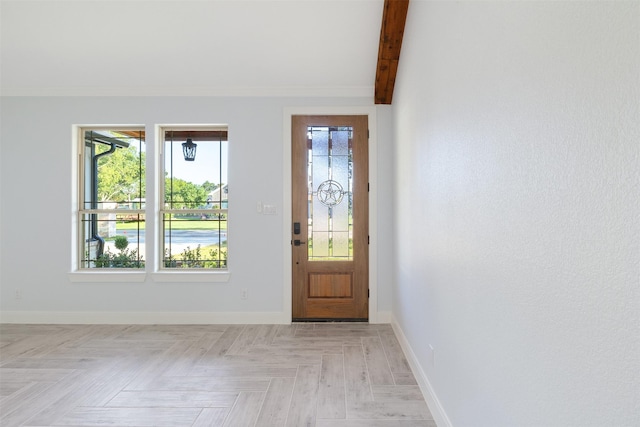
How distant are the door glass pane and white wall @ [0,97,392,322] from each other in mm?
334

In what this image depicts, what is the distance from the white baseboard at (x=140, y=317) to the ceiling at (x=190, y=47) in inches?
98.6

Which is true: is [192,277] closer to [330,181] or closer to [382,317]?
[330,181]

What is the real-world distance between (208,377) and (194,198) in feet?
7.03

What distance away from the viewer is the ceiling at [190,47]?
3.14 meters

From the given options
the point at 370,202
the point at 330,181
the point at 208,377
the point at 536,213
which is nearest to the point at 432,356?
the point at 536,213

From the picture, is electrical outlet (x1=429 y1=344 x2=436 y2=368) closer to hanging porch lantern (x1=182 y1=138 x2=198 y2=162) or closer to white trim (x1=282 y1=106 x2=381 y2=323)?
white trim (x1=282 y1=106 x2=381 y2=323)

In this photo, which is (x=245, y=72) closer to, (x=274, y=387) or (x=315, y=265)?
(x=315, y=265)

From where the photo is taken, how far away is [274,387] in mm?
2551

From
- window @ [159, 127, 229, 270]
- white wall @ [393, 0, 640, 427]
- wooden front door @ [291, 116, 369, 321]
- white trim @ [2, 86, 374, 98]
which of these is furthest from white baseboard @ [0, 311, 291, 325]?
white trim @ [2, 86, 374, 98]

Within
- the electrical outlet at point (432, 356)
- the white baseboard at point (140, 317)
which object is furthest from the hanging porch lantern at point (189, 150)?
the electrical outlet at point (432, 356)

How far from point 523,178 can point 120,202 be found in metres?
4.32

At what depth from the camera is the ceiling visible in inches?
124

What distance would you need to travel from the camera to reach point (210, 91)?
4.00m

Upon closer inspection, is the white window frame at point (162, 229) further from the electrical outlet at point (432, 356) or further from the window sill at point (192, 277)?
the electrical outlet at point (432, 356)
